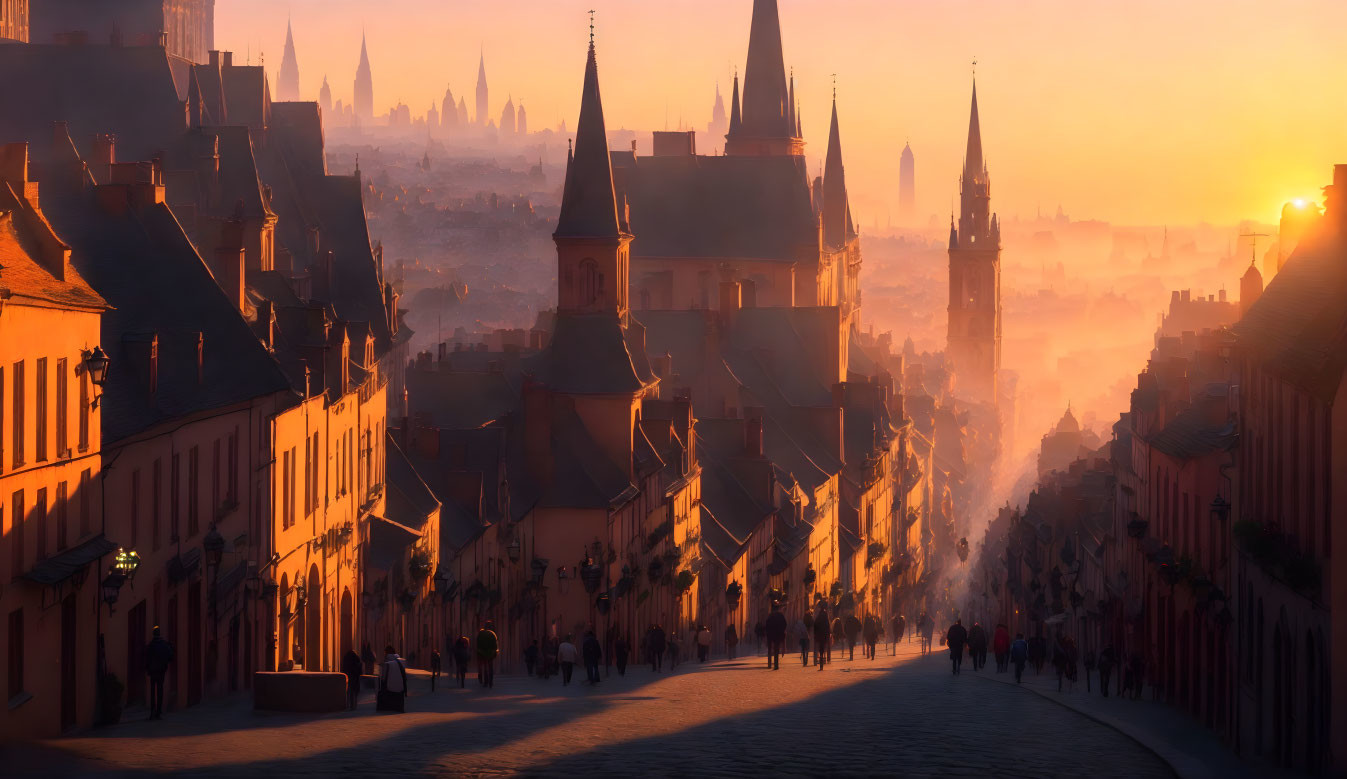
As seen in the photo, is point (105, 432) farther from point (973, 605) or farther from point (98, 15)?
point (973, 605)

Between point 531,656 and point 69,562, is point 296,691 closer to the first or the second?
point 69,562

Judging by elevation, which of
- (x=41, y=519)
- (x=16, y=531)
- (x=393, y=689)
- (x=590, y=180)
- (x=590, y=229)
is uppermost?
(x=590, y=180)

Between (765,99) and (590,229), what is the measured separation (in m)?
61.5

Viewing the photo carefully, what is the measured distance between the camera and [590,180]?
76.4 meters

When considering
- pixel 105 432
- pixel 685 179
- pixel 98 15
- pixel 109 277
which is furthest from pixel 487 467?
pixel 685 179

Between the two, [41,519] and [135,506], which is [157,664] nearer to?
[41,519]

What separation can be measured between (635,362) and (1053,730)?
4483 cm

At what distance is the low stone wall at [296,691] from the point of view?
3431 centimetres

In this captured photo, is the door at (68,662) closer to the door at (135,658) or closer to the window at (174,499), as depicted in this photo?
the door at (135,658)

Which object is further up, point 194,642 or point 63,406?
point 63,406

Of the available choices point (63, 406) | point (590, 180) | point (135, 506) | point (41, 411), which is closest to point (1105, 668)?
point (135, 506)

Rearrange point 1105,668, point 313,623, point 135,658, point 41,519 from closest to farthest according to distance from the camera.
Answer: point 41,519, point 135,658, point 1105,668, point 313,623

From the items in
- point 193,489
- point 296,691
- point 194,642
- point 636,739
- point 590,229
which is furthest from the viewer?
point 590,229

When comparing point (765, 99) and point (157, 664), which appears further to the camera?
point (765, 99)
